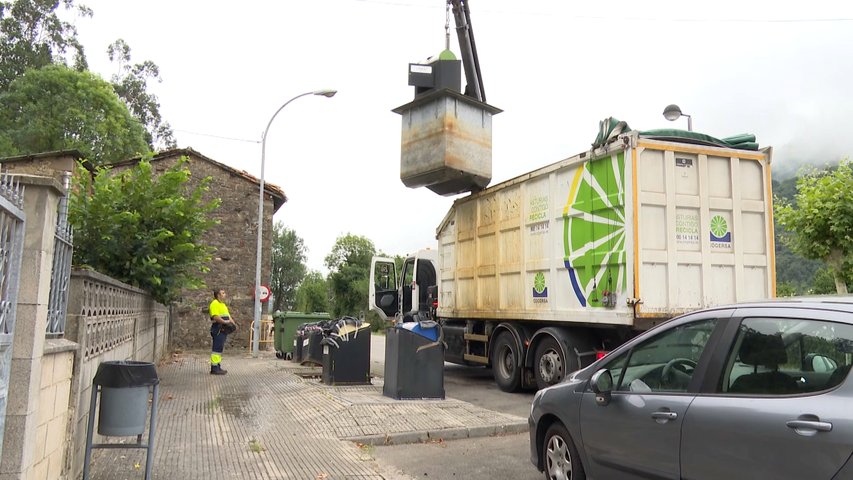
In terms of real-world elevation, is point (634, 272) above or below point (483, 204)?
below

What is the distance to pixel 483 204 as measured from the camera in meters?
11.7

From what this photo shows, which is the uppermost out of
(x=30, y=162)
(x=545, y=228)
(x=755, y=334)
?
(x=30, y=162)

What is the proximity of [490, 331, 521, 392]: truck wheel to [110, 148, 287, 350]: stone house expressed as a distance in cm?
1298

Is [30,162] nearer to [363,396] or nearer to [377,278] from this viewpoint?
[377,278]

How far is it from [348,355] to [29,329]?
23.3 feet

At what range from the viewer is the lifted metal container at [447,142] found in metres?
11.1

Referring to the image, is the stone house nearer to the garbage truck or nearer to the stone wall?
the garbage truck

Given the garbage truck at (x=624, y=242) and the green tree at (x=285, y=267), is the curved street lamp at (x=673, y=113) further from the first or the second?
the green tree at (x=285, y=267)

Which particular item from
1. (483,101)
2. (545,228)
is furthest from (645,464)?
(483,101)

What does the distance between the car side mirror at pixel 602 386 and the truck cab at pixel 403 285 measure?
9.50 m

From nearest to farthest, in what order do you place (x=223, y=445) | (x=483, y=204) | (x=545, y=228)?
(x=223, y=445), (x=545, y=228), (x=483, y=204)

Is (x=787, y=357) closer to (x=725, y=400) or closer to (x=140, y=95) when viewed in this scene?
(x=725, y=400)

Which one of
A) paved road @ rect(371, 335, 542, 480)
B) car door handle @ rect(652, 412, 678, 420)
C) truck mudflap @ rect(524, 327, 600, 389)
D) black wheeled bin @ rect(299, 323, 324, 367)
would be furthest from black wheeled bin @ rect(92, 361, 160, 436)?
black wheeled bin @ rect(299, 323, 324, 367)

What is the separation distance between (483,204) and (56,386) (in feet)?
28.3
